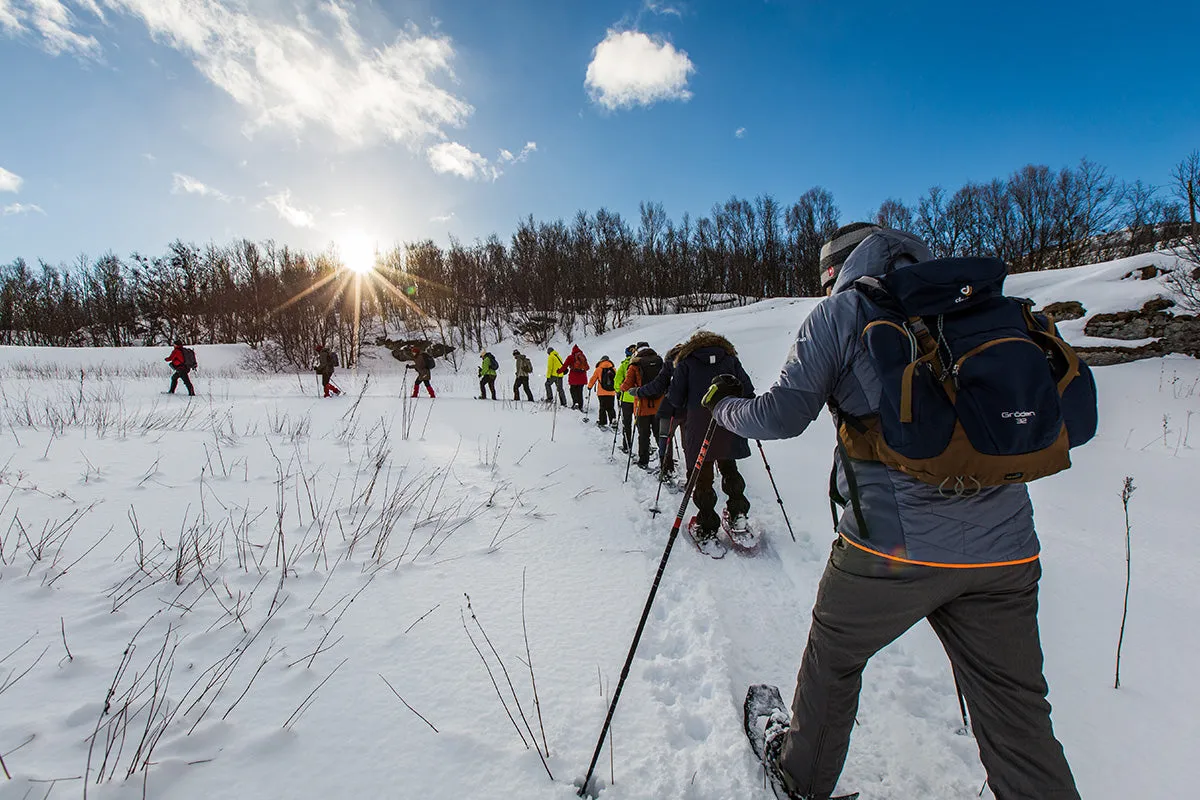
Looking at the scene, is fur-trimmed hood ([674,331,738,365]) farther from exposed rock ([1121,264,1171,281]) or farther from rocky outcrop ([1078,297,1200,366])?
exposed rock ([1121,264,1171,281])

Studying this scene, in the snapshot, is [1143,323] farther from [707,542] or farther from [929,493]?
[929,493]

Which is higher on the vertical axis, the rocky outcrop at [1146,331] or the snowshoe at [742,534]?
the rocky outcrop at [1146,331]

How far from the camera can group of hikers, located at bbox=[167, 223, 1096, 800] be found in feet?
4.14

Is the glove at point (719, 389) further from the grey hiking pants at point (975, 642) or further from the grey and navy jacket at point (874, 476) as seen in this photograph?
the grey hiking pants at point (975, 642)

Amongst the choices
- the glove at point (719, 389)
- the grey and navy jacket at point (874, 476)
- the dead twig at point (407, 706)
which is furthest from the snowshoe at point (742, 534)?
the dead twig at point (407, 706)

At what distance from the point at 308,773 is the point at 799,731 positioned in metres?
1.76

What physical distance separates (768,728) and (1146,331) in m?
13.9

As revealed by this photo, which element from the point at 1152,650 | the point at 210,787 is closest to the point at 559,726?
the point at 210,787

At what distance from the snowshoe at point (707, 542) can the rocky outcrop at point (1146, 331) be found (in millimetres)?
11405

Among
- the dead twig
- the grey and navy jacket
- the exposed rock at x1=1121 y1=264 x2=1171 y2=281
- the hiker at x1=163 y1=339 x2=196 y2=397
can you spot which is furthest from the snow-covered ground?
the exposed rock at x1=1121 y1=264 x2=1171 y2=281

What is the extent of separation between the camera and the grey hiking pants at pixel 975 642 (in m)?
1.33

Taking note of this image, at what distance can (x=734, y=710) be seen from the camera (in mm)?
2182

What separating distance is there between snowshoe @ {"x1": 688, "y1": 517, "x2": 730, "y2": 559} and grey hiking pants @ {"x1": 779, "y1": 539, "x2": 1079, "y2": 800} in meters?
2.46

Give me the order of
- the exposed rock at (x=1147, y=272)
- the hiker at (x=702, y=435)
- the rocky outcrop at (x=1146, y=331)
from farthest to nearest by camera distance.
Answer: the exposed rock at (x=1147, y=272) → the rocky outcrop at (x=1146, y=331) → the hiker at (x=702, y=435)
